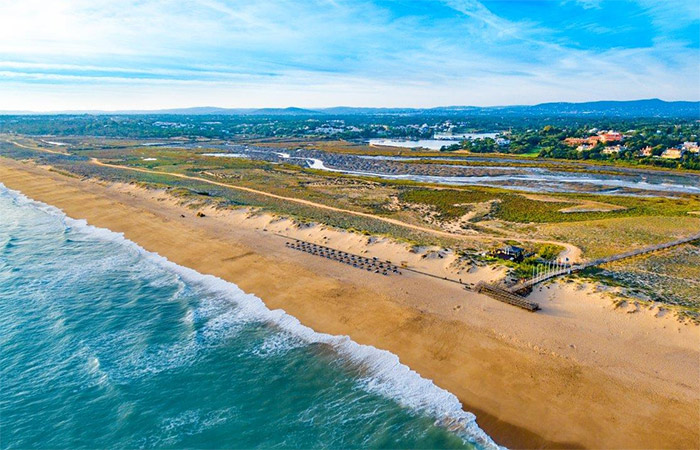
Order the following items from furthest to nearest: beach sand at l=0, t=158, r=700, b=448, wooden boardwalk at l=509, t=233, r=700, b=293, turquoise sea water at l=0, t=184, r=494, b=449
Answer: wooden boardwalk at l=509, t=233, r=700, b=293
beach sand at l=0, t=158, r=700, b=448
turquoise sea water at l=0, t=184, r=494, b=449

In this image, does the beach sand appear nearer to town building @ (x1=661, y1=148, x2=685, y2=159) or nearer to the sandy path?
the sandy path

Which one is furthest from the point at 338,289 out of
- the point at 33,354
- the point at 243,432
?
the point at 33,354

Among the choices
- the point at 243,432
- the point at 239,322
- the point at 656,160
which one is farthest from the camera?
the point at 656,160

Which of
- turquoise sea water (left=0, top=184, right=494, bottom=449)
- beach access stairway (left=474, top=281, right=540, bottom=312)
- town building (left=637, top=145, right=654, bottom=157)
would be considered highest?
town building (left=637, top=145, right=654, bottom=157)

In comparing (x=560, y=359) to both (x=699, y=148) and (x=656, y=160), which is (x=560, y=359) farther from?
(x=699, y=148)

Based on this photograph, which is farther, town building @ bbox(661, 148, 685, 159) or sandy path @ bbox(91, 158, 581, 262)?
town building @ bbox(661, 148, 685, 159)

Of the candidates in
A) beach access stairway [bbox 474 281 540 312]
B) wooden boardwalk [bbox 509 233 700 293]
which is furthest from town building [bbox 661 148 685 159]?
beach access stairway [bbox 474 281 540 312]

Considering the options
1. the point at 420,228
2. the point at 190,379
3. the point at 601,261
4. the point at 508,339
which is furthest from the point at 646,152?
the point at 190,379

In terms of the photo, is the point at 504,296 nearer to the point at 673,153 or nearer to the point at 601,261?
the point at 601,261
